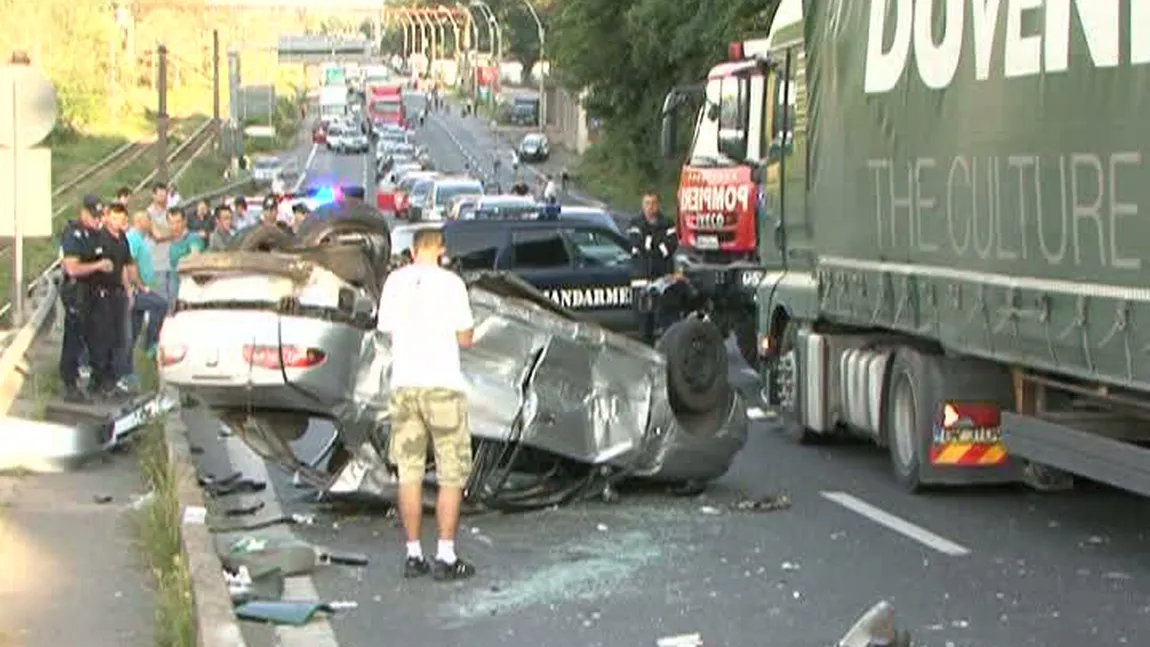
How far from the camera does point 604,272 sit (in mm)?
20078

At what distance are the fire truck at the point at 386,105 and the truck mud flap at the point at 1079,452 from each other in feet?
374

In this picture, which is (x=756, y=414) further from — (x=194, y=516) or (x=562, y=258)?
(x=194, y=516)

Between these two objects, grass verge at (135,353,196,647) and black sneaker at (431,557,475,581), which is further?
black sneaker at (431,557,475,581)

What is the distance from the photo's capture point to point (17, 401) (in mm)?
15367

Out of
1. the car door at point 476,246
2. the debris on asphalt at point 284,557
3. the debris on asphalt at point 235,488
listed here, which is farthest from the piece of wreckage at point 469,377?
the car door at point 476,246

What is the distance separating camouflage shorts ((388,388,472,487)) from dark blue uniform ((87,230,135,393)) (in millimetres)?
7378

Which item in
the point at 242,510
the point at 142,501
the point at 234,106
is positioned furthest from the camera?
the point at 234,106

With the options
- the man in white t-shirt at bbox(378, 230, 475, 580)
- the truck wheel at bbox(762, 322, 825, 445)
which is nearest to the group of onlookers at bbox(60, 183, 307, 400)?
the truck wheel at bbox(762, 322, 825, 445)

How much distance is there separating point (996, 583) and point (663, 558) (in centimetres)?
181

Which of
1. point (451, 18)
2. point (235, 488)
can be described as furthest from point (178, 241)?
point (451, 18)

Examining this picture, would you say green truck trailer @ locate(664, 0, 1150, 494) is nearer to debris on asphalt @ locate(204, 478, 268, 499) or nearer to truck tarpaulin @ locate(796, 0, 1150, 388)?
truck tarpaulin @ locate(796, 0, 1150, 388)

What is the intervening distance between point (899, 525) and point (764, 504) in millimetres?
1040

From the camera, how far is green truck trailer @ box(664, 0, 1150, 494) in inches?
330

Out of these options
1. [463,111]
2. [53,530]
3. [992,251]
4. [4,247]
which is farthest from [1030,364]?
[463,111]
